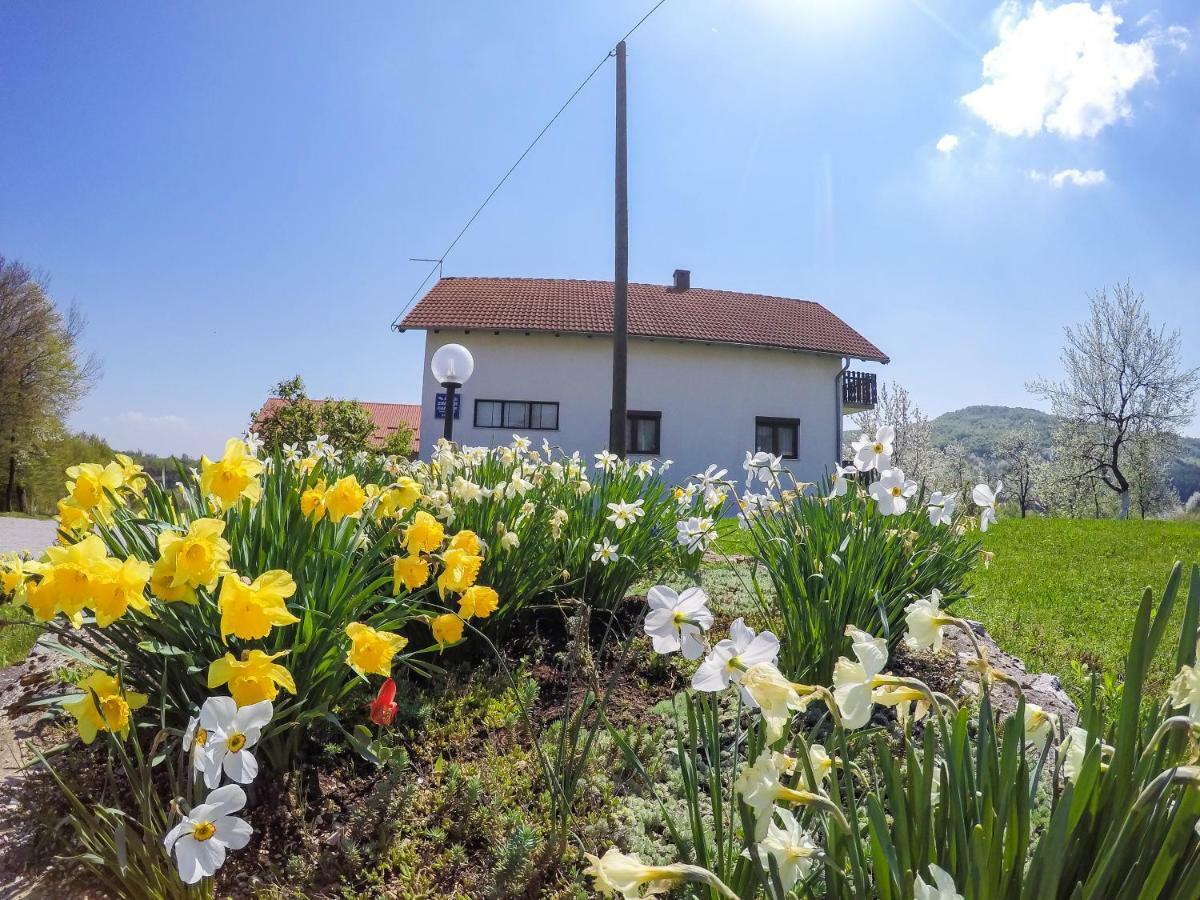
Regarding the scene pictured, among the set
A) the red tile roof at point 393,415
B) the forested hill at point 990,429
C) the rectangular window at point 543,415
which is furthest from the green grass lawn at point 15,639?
the forested hill at point 990,429

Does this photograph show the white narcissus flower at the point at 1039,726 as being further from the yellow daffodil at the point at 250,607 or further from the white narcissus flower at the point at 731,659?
the yellow daffodil at the point at 250,607

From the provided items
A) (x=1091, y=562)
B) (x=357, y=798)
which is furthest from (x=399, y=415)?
(x=357, y=798)

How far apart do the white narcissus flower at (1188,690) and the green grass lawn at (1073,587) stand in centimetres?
119

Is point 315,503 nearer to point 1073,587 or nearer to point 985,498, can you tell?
point 985,498

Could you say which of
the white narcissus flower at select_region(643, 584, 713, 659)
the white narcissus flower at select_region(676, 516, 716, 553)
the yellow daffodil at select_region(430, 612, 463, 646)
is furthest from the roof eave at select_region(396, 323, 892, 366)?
the white narcissus flower at select_region(643, 584, 713, 659)

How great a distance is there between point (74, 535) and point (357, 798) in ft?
3.80

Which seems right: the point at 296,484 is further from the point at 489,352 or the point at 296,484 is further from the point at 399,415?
the point at 399,415

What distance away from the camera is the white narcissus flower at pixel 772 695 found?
89 centimetres

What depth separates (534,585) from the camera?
3.01 metres

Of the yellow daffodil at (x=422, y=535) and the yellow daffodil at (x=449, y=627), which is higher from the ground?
the yellow daffodil at (x=422, y=535)

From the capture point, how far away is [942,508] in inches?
107

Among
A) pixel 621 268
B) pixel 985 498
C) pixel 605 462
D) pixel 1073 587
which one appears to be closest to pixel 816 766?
pixel 985 498

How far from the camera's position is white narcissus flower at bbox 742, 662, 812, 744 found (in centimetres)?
89

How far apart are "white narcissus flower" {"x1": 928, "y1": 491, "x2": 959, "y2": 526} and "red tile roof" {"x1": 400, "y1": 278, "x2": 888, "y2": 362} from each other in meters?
12.7
